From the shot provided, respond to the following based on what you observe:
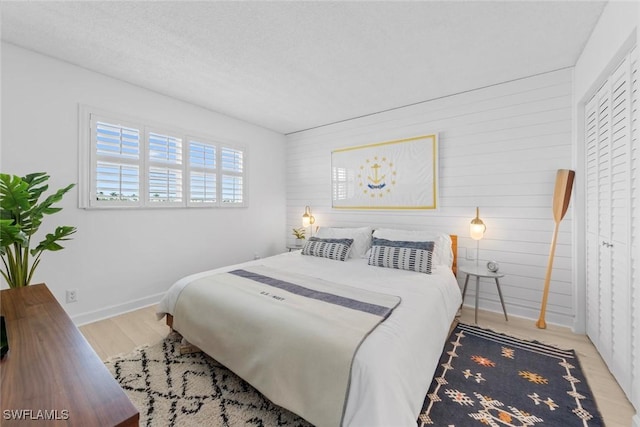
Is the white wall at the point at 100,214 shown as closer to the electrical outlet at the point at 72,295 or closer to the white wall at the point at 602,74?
the electrical outlet at the point at 72,295

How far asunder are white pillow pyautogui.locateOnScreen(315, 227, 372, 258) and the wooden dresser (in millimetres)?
2726

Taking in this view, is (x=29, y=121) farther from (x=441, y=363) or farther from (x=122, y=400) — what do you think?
(x=441, y=363)

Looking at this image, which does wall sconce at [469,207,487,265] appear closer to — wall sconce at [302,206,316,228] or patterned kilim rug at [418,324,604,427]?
patterned kilim rug at [418,324,604,427]

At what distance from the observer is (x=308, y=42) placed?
2229mm

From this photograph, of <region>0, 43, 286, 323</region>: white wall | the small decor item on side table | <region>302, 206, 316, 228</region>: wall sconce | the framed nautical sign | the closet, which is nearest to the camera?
the closet

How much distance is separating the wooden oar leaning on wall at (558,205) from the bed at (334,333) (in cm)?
85

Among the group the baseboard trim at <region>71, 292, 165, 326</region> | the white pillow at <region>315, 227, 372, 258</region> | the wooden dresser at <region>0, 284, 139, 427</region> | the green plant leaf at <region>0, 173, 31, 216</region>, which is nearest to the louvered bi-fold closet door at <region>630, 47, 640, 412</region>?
the white pillow at <region>315, 227, 372, 258</region>

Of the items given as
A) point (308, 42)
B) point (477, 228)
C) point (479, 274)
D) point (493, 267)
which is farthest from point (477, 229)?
point (308, 42)

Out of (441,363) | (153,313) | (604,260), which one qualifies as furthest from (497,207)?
(153,313)

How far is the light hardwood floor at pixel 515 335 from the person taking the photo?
1645 millimetres

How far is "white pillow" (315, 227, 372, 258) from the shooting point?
3.43m

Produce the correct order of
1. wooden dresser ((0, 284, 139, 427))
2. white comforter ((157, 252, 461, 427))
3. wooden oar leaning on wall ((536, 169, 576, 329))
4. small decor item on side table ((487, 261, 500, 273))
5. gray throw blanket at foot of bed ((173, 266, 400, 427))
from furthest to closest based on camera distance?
1. small decor item on side table ((487, 261, 500, 273))
2. wooden oar leaning on wall ((536, 169, 576, 329))
3. gray throw blanket at foot of bed ((173, 266, 400, 427))
4. white comforter ((157, 252, 461, 427))
5. wooden dresser ((0, 284, 139, 427))

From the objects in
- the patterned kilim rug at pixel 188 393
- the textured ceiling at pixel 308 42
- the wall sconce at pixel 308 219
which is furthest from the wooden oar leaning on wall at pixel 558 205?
the wall sconce at pixel 308 219

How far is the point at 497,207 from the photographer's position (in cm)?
299
